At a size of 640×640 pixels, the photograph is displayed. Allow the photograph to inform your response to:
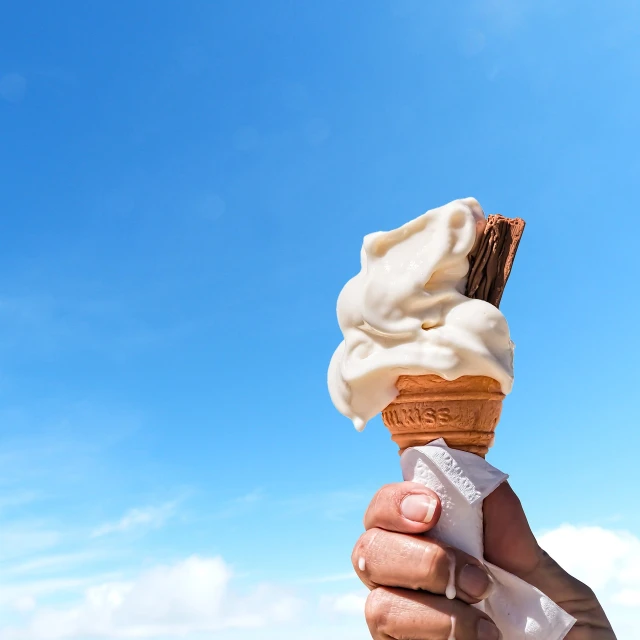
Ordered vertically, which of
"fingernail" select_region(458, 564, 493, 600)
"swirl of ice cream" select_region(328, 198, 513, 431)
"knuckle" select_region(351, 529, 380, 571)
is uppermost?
"swirl of ice cream" select_region(328, 198, 513, 431)

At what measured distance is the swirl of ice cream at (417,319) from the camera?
2.54 meters

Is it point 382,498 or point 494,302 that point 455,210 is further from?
point 382,498

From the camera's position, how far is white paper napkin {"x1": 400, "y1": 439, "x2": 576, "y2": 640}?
249 centimetres

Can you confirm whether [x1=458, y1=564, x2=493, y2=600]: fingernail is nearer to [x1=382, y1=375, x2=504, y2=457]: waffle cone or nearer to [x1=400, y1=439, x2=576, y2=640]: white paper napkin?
[x1=400, y1=439, x2=576, y2=640]: white paper napkin

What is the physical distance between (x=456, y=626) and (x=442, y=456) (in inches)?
24.2

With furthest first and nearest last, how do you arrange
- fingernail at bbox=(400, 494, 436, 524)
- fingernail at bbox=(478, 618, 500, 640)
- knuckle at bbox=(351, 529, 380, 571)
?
1. knuckle at bbox=(351, 529, 380, 571)
2. fingernail at bbox=(400, 494, 436, 524)
3. fingernail at bbox=(478, 618, 500, 640)

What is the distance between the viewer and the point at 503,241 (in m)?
2.75

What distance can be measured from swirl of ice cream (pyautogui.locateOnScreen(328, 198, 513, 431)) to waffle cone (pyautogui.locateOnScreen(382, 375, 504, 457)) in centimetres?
6

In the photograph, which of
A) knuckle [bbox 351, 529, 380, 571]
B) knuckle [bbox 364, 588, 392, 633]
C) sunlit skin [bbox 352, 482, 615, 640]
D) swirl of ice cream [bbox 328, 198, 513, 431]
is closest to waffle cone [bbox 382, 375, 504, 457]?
swirl of ice cream [bbox 328, 198, 513, 431]

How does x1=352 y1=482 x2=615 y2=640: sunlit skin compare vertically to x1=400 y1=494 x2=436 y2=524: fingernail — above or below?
below

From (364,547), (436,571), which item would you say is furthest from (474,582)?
(364,547)

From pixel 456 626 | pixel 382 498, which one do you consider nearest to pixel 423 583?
pixel 456 626

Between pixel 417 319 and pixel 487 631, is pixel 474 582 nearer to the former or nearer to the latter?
pixel 487 631

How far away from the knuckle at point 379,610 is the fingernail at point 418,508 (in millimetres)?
314
